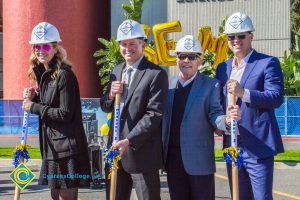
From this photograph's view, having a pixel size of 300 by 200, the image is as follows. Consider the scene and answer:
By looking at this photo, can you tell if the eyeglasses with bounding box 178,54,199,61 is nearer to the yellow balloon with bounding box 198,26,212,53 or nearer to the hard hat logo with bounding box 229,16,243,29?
the hard hat logo with bounding box 229,16,243,29

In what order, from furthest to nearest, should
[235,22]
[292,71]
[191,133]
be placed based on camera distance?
1. [292,71]
2. [191,133]
3. [235,22]

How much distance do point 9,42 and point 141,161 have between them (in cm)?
2269

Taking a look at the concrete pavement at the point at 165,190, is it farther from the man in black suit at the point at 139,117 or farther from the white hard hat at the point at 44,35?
the white hard hat at the point at 44,35

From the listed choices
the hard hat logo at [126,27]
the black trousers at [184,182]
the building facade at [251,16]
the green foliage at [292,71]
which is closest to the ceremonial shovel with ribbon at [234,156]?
the black trousers at [184,182]

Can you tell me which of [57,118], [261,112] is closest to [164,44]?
[57,118]

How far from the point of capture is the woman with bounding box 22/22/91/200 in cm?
448

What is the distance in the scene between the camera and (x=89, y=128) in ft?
32.1

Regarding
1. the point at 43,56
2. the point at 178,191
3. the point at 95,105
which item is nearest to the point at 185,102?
the point at 178,191

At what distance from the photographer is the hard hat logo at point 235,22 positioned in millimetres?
4367

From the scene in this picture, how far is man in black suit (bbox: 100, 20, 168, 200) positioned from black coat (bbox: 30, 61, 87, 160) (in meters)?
0.36

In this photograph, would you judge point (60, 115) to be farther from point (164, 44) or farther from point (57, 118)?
point (164, 44)

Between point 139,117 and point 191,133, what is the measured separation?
0.49m

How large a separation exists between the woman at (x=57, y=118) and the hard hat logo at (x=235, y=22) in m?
1.35

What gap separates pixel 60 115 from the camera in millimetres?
4418
